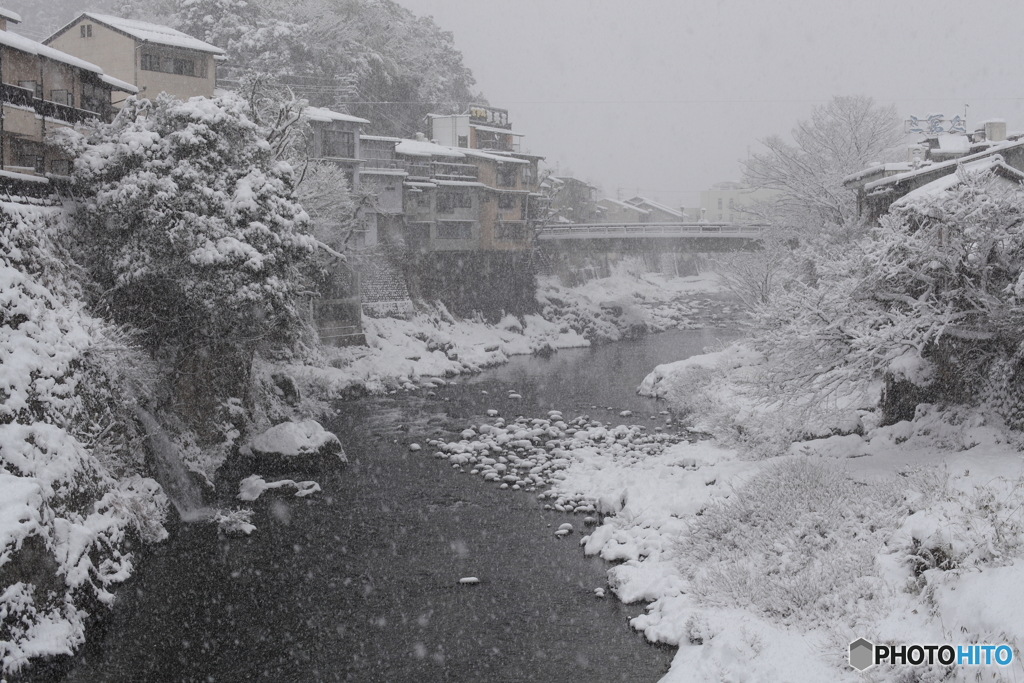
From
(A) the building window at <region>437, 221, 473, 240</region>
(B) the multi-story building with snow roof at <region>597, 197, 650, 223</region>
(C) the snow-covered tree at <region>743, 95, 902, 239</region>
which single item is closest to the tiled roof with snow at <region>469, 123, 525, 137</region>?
(A) the building window at <region>437, 221, 473, 240</region>

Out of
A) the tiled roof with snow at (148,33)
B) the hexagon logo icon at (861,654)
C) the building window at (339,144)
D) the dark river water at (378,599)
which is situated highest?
the tiled roof with snow at (148,33)

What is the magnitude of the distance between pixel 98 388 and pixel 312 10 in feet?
126

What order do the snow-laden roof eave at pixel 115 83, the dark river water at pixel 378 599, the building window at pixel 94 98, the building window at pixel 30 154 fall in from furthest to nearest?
the snow-laden roof eave at pixel 115 83 < the building window at pixel 94 98 < the building window at pixel 30 154 < the dark river water at pixel 378 599

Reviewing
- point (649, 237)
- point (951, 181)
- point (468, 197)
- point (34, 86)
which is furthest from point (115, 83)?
point (649, 237)

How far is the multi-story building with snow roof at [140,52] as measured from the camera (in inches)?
1143

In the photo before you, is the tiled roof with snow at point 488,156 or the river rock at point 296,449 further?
the tiled roof with snow at point 488,156

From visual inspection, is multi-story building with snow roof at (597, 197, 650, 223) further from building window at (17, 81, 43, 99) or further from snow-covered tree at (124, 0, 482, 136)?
building window at (17, 81, 43, 99)

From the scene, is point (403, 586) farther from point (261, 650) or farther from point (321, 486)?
point (321, 486)

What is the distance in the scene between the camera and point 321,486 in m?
17.2

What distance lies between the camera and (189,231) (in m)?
17.7

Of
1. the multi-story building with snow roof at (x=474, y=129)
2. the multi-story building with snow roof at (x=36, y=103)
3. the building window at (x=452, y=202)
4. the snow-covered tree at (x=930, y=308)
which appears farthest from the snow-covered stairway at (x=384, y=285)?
the snow-covered tree at (x=930, y=308)

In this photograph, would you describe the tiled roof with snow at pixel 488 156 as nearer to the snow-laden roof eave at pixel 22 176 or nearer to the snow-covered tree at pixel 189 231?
the snow-covered tree at pixel 189 231

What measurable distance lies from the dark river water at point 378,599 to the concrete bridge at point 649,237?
3338 cm

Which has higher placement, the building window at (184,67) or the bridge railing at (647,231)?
the building window at (184,67)
